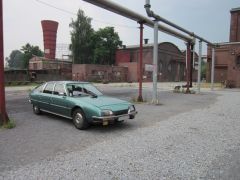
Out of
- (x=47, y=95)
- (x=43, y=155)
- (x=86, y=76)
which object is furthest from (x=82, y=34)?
(x=43, y=155)

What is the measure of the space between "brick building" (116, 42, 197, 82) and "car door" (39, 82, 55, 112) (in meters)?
44.0

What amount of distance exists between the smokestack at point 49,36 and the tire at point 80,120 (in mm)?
47680

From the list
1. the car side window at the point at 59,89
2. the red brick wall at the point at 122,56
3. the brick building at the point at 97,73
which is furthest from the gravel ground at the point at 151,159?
the red brick wall at the point at 122,56

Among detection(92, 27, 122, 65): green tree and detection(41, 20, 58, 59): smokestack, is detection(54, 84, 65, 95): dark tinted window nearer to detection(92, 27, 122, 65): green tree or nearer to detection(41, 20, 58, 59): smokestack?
detection(41, 20, 58, 59): smokestack

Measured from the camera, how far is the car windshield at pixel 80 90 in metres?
7.98

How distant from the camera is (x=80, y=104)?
23.3ft

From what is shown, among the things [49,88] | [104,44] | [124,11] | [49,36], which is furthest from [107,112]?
[104,44]

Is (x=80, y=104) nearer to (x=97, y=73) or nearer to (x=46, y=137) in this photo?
(x=46, y=137)

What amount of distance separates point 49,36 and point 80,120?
48346mm

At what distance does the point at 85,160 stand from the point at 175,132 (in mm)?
3295

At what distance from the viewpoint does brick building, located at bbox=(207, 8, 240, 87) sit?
107 ft

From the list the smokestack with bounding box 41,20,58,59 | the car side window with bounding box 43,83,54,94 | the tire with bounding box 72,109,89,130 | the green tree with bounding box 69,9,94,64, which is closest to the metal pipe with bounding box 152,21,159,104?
the car side window with bounding box 43,83,54,94

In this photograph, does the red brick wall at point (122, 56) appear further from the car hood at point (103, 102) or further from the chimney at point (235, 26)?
the car hood at point (103, 102)

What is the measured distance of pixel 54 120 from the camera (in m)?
8.45
